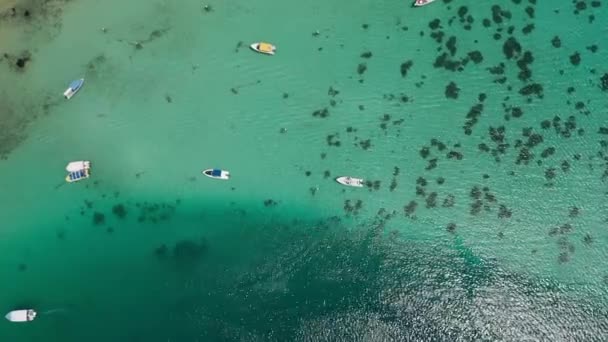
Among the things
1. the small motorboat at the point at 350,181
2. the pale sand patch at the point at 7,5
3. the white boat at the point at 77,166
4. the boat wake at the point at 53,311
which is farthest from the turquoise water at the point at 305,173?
the pale sand patch at the point at 7,5

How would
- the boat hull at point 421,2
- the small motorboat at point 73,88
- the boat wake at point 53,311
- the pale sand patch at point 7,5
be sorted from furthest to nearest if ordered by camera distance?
1. the boat hull at point 421,2
2. the boat wake at point 53,311
3. the small motorboat at point 73,88
4. the pale sand patch at point 7,5

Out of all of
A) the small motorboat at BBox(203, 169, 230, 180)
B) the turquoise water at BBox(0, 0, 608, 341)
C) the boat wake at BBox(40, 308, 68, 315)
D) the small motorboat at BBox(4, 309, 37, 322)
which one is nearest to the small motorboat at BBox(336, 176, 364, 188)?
the turquoise water at BBox(0, 0, 608, 341)

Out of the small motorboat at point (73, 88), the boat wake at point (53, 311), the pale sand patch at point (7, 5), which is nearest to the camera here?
the pale sand patch at point (7, 5)

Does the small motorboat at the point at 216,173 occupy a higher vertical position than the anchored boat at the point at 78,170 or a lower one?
lower

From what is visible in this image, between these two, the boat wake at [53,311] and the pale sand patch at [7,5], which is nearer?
the pale sand patch at [7,5]

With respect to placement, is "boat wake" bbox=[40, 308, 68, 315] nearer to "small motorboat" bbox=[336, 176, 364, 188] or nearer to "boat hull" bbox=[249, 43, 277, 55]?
"small motorboat" bbox=[336, 176, 364, 188]

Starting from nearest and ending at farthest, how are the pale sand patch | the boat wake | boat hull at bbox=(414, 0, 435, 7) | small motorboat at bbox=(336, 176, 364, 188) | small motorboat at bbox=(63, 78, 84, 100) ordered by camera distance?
the pale sand patch < small motorboat at bbox=(63, 78, 84, 100) < the boat wake < small motorboat at bbox=(336, 176, 364, 188) < boat hull at bbox=(414, 0, 435, 7)

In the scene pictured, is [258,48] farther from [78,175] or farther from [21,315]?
[21,315]

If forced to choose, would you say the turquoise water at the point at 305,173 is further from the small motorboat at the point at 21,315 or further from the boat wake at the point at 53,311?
the small motorboat at the point at 21,315
